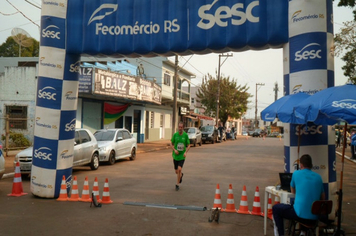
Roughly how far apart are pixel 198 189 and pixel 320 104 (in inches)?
229

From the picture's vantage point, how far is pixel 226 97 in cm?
5688

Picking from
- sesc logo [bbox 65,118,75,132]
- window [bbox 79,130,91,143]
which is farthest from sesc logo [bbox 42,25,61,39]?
window [bbox 79,130,91,143]

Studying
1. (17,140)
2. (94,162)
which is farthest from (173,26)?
(17,140)

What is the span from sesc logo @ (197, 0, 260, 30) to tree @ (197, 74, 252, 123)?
4900cm

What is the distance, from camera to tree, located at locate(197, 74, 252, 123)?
5694 centimetres

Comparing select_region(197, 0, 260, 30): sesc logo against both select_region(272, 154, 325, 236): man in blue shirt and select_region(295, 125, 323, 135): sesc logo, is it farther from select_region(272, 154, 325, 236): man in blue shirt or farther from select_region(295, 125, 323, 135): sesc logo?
select_region(272, 154, 325, 236): man in blue shirt

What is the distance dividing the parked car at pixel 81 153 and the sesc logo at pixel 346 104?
9.95 metres

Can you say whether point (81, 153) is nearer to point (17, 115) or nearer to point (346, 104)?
point (346, 104)

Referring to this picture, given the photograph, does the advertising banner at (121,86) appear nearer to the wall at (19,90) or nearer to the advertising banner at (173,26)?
the wall at (19,90)

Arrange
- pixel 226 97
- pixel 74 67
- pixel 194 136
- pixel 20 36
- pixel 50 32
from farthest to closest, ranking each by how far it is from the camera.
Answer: pixel 226 97
pixel 194 136
pixel 20 36
pixel 74 67
pixel 50 32

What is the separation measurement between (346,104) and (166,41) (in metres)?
4.75

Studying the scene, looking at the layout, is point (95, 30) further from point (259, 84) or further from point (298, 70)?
point (259, 84)

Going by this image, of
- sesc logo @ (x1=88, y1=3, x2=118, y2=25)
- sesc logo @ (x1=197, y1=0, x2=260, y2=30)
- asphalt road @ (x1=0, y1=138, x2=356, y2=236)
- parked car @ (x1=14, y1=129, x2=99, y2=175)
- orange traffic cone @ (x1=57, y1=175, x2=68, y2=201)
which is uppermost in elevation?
sesc logo @ (x1=88, y1=3, x2=118, y2=25)

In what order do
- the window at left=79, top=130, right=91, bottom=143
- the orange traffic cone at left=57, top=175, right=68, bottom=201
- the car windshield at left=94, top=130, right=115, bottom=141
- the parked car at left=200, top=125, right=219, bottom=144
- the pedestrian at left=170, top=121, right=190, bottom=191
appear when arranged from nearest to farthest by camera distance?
the orange traffic cone at left=57, top=175, right=68, bottom=201, the pedestrian at left=170, top=121, right=190, bottom=191, the window at left=79, top=130, right=91, bottom=143, the car windshield at left=94, top=130, right=115, bottom=141, the parked car at left=200, top=125, right=219, bottom=144
